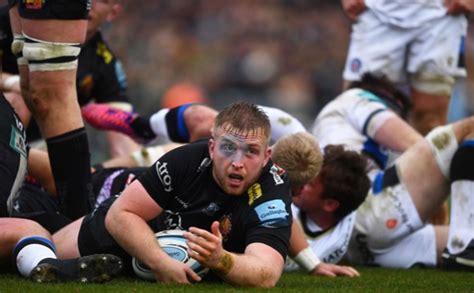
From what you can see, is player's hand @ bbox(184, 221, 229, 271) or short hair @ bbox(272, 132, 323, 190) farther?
short hair @ bbox(272, 132, 323, 190)

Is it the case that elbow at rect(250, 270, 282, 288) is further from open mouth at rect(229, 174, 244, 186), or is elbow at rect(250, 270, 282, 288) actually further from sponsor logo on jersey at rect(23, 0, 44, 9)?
sponsor logo on jersey at rect(23, 0, 44, 9)

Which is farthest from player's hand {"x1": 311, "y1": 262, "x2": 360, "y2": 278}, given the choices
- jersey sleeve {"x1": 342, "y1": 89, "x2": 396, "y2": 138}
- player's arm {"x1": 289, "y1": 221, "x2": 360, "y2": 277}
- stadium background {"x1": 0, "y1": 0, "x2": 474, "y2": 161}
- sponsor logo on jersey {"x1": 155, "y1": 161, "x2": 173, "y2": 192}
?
stadium background {"x1": 0, "y1": 0, "x2": 474, "y2": 161}

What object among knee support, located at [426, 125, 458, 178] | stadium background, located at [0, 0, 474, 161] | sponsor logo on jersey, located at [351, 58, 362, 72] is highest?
knee support, located at [426, 125, 458, 178]

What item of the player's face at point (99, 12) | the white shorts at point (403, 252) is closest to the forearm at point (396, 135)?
the white shorts at point (403, 252)

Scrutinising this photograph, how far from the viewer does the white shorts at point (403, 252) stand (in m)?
6.05

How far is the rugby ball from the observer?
4375mm

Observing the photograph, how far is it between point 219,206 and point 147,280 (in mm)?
438

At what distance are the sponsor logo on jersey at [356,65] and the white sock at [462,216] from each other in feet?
7.74

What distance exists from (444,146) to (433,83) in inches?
84.9

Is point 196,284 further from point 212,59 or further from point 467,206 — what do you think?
point 212,59

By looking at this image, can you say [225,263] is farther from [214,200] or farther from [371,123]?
[371,123]

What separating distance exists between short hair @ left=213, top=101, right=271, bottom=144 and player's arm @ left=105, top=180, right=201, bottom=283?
41 centimetres

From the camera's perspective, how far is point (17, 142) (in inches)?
197

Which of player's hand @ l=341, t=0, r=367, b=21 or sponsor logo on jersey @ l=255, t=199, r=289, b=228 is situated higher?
sponsor logo on jersey @ l=255, t=199, r=289, b=228
